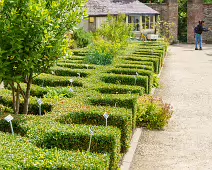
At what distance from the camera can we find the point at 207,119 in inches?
360

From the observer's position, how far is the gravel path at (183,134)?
21.9ft

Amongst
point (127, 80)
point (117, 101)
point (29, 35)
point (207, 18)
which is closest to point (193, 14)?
point (207, 18)

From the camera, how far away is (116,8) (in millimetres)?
28969

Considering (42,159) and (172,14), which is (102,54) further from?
(172,14)

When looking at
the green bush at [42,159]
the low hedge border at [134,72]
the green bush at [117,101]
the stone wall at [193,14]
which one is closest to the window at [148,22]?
the stone wall at [193,14]

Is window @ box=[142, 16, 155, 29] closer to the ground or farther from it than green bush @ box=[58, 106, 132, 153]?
farther from it

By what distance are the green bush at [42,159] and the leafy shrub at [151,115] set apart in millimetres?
3538

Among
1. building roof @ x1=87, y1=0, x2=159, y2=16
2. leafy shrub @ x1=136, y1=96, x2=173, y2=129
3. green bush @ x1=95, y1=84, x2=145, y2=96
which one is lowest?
leafy shrub @ x1=136, y1=96, x2=173, y2=129

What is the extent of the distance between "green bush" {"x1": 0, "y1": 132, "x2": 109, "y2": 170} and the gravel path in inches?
69.4

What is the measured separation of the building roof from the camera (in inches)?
1097

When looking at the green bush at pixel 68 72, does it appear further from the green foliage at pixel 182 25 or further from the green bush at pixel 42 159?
the green foliage at pixel 182 25

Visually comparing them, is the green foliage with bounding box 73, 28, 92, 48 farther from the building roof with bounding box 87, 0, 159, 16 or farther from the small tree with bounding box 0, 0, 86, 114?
the small tree with bounding box 0, 0, 86, 114

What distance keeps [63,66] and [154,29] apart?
20.1 meters

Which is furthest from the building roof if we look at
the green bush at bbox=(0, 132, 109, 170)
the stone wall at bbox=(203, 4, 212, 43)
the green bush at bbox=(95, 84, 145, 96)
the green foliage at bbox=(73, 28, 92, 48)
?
the green bush at bbox=(0, 132, 109, 170)
